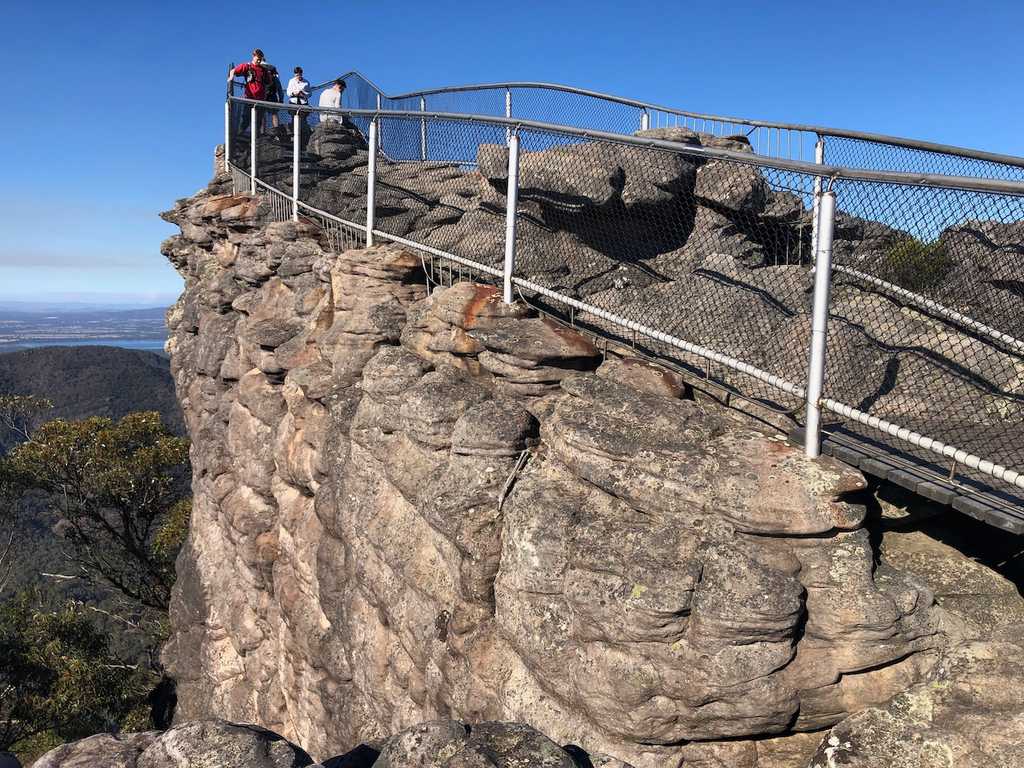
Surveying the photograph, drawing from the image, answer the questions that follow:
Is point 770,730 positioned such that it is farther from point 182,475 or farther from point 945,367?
point 182,475

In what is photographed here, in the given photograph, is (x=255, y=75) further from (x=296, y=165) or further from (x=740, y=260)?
(x=740, y=260)

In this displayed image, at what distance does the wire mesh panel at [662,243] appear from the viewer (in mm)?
6625

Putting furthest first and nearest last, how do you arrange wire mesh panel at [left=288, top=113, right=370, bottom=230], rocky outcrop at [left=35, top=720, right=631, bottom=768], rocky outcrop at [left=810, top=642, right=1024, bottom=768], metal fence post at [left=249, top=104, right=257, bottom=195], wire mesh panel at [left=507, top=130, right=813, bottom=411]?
metal fence post at [left=249, top=104, right=257, bottom=195], wire mesh panel at [left=288, top=113, right=370, bottom=230], wire mesh panel at [left=507, top=130, right=813, bottom=411], rocky outcrop at [left=810, top=642, right=1024, bottom=768], rocky outcrop at [left=35, top=720, right=631, bottom=768]

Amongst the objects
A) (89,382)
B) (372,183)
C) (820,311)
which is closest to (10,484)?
(372,183)

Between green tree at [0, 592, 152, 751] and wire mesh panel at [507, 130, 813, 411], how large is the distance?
57.8 feet

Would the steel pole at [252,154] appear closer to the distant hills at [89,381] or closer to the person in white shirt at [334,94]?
the person in white shirt at [334,94]

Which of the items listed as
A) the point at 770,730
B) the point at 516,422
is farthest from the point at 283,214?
the point at 770,730

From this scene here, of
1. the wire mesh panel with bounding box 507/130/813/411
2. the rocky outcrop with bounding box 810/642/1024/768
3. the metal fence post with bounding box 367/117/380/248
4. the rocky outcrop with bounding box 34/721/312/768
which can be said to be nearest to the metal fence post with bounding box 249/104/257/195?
the metal fence post with bounding box 367/117/380/248

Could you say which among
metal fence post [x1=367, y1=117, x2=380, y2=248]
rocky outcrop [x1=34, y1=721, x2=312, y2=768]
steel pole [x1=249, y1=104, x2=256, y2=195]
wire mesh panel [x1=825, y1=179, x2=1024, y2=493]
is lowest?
rocky outcrop [x1=34, y1=721, x2=312, y2=768]

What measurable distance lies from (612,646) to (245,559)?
28.2 ft

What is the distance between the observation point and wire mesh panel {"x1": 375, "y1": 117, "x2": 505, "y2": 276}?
8547 mm

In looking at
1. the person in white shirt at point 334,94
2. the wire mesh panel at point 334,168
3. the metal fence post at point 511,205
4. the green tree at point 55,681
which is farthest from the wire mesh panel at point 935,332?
the green tree at point 55,681

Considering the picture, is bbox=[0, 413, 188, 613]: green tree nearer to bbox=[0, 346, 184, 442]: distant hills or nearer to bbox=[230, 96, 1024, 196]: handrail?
bbox=[230, 96, 1024, 196]: handrail

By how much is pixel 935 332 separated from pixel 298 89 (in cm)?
1564
